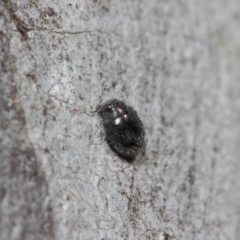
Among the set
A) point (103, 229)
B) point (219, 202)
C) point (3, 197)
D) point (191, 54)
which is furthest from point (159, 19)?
point (3, 197)

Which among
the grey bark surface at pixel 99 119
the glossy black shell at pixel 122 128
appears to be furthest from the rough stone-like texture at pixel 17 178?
the glossy black shell at pixel 122 128

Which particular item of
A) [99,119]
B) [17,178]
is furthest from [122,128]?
[17,178]

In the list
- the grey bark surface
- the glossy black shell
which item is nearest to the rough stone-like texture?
the grey bark surface

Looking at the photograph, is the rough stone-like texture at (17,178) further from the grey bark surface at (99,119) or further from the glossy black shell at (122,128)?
the glossy black shell at (122,128)

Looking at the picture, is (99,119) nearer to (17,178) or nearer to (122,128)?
(122,128)

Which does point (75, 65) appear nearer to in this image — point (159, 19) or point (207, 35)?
point (159, 19)
